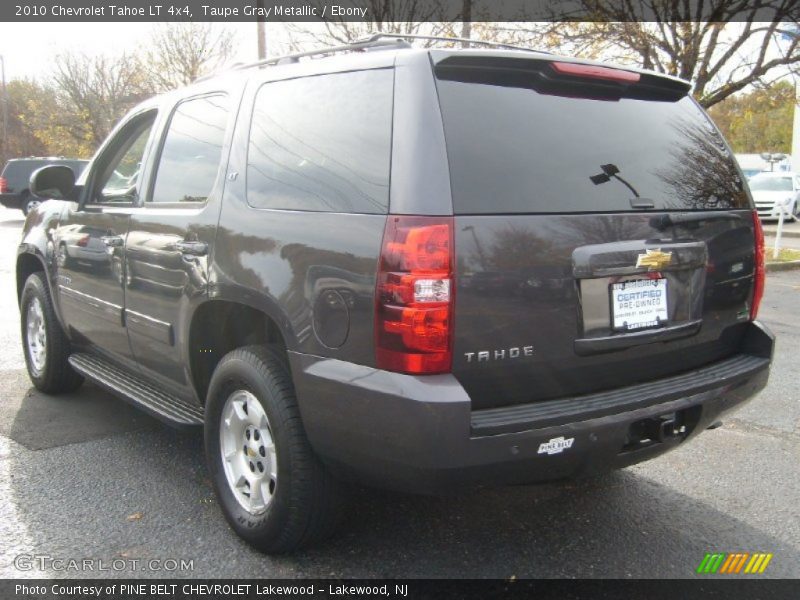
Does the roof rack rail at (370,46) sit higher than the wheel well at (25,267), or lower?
higher

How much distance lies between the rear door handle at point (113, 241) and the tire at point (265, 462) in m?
1.15

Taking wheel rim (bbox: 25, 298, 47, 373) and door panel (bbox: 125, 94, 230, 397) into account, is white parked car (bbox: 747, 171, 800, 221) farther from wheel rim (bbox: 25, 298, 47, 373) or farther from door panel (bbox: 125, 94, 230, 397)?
door panel (bbox: 125, 94, 230, 397)

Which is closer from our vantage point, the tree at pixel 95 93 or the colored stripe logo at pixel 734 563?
the colored stripe logo at pixel 734 563

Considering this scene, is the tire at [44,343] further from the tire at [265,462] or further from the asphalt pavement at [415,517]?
the tire at [265,462]

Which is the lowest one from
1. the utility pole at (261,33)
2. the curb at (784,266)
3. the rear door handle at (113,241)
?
the curb at (784,266)

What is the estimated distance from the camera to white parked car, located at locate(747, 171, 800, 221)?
21.5 m

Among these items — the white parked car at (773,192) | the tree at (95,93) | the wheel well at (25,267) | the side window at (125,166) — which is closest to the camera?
the side window at (125,166)

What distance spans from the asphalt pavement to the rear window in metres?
1.40

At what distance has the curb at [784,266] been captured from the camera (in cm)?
1201

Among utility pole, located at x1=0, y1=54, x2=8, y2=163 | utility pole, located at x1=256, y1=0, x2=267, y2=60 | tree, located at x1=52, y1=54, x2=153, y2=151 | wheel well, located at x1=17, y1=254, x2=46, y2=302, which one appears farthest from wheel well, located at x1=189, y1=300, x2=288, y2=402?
utility pole, located at x1=0, y1=54, x2=8, y2=163

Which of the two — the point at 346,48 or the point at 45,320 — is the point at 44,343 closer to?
the point at 45,320

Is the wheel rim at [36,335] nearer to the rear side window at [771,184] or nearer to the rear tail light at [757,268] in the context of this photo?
the rear tail light at [757,268]

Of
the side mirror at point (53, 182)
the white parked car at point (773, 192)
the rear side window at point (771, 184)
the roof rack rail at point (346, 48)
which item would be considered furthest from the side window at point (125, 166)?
the rear side window at point (771, 184)

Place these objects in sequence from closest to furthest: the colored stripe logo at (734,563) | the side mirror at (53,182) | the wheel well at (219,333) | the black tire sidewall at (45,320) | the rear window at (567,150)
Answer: the rear window at (567,150) → the colored stripe logo at (734,563) → the wheel well at (219,333) → the side mirror at (53,182) → the black tire sidewall at (45,320)
